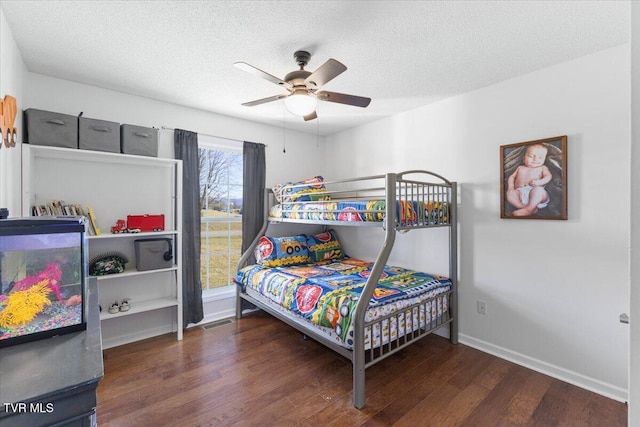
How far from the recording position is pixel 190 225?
3.12m

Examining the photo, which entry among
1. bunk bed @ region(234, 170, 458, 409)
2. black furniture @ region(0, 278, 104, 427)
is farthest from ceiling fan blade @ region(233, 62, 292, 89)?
black furniture @ region(0, 278, 104, 427)

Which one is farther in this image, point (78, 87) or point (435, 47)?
point (78, 87)

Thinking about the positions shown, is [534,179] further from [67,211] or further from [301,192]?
[67,211]

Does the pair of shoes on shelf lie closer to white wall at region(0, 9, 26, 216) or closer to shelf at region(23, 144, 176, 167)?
white wall at region(0, 9, 26, 216)

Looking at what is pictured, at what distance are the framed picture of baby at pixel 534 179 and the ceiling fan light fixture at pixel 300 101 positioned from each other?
1722mm

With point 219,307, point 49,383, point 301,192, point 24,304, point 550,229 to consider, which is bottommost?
point 219,307

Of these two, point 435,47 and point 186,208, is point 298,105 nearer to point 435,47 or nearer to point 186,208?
point 435,47

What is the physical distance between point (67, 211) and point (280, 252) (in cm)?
193

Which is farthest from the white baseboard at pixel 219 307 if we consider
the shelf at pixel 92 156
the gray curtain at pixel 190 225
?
the shelf at pixel 92 156

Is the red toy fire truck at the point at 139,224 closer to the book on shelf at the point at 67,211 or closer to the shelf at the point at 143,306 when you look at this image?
the book on shelf at the point at 67,211

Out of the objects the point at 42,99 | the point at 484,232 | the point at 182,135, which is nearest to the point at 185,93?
the point at 182,135

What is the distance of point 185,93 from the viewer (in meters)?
2.78

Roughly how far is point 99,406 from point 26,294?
4.80 ft

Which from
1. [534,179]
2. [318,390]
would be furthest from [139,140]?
A: [534,179]
